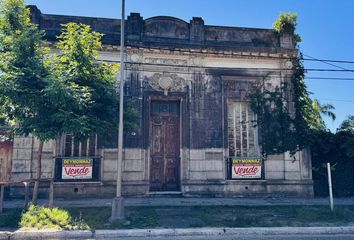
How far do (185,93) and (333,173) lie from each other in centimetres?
690

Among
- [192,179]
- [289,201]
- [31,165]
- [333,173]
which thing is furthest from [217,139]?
[31,165]

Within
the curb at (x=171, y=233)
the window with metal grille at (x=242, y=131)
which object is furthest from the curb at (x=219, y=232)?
the window with metal grille at (x=242, y=131)

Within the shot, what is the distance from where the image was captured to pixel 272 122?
39.4 feet

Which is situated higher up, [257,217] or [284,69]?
[284,69]

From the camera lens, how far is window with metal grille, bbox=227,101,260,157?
468 inches

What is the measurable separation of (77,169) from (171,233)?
219 inches

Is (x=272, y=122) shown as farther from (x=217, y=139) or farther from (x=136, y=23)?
(x=136, y=23)

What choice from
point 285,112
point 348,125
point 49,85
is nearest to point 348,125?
point 348,125

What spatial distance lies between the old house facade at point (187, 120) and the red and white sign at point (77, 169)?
79 millimetres

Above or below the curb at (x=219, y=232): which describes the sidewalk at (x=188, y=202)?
above

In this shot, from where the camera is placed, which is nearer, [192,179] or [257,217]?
[257,217]

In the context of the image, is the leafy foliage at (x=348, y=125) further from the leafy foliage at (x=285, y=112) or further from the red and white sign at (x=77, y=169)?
the red and white sign at (x=77, y=169)

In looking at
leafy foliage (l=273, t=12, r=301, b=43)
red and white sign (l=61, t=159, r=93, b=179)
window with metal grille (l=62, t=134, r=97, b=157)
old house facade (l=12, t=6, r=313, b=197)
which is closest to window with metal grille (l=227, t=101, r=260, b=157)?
old house facade (l=12, t=6, r=313, b=197)

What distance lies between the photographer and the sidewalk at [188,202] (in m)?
9.23
